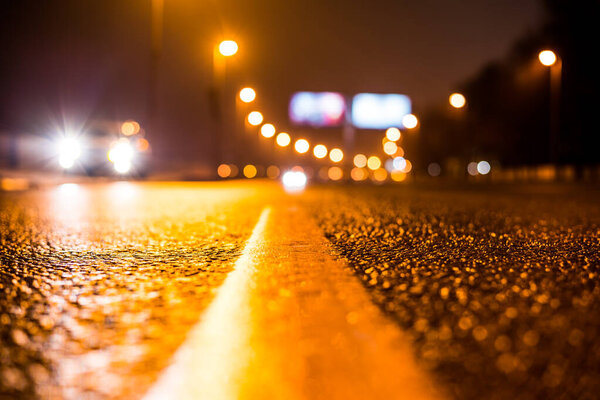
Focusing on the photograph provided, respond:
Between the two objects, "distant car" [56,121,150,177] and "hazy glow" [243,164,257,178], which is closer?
"distant car" [56,121,150,177]

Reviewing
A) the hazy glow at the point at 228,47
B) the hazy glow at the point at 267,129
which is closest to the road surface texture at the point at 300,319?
the hazy glow at the point at 228,47

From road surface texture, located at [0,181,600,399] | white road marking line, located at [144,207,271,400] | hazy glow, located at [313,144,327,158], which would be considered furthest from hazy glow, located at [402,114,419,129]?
white road marking line, located at [144,207,271,400]

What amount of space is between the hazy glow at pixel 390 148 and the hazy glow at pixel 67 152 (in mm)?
73574

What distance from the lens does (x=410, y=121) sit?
256 feet

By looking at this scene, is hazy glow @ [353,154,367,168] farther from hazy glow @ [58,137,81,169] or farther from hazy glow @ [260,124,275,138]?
hazy glow @ [58,137,81,169]

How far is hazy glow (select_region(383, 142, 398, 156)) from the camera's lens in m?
117

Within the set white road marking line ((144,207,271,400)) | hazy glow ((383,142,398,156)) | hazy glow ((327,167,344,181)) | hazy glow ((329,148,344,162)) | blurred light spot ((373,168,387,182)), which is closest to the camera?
white road marking line ((144,207,271,400))

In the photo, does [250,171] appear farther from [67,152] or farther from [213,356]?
[213,356]

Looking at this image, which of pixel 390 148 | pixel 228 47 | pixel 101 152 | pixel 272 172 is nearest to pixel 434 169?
pixel 390 148

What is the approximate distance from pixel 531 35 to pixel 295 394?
58.2 m

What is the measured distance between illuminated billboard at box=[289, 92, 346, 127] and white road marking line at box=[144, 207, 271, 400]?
7616cm

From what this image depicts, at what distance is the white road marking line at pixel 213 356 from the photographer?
Answer: 6.24ft

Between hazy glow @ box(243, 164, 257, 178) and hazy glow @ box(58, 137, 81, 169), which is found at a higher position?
hazy glow @ box(58, 137, 81, 169)

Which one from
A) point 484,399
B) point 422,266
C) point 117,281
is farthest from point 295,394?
point 422,266
